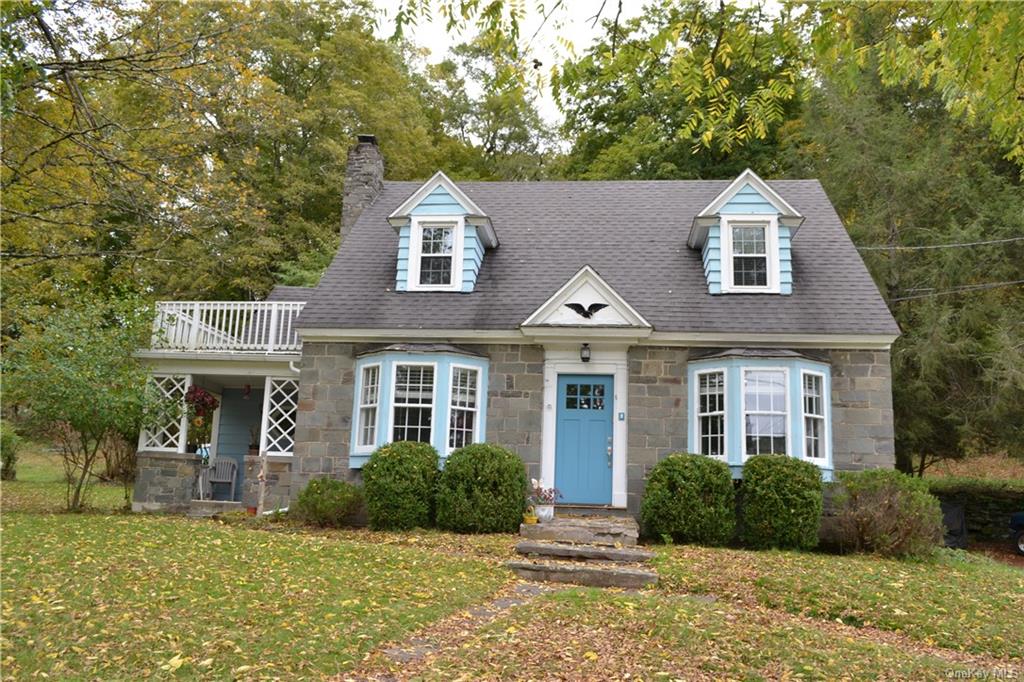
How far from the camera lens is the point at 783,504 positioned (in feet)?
35.8

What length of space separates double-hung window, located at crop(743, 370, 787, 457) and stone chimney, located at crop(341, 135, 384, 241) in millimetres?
8829

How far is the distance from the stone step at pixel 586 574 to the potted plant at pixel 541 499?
2249 mm

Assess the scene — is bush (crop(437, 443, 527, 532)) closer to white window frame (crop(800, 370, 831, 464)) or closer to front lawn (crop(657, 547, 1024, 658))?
front lawn (crop(657, 547, 1024, 658))

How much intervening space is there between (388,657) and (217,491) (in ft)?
40.9

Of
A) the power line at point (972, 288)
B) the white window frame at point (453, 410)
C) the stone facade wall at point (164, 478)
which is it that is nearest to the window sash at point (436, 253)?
the white window frame at point (453, 410)

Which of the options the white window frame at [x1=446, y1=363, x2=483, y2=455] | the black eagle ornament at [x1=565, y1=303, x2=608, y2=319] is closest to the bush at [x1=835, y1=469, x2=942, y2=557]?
the black eagle ornament at [x1=565, y1=303, x2=608, y2=319]

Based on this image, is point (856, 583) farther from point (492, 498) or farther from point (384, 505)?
point (384, 505)

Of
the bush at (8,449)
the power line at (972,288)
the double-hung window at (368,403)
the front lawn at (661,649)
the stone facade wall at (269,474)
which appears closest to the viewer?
the front lawn at (661,649)

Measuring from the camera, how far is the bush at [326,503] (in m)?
11.9

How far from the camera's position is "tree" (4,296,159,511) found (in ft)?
39.7

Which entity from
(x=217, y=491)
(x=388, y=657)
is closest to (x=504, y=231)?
(x=217, y=491)

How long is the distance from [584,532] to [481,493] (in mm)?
1625

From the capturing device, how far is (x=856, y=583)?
837cm

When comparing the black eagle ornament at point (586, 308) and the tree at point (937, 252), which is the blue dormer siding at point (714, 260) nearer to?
the black eagle ornament at point (586, 308)
